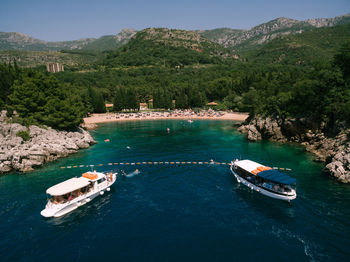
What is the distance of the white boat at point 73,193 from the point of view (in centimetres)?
3147

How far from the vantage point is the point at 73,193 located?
33.6 m

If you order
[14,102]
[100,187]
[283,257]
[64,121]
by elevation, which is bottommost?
[283,257]

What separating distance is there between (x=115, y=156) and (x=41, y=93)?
109ft

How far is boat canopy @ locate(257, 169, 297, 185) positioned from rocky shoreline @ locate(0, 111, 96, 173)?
45.9m

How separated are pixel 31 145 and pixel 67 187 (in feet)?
89.6

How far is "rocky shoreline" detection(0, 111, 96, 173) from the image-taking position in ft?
156

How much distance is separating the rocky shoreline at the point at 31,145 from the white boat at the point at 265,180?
42.2 meters

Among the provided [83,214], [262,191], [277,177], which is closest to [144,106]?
[83,214]

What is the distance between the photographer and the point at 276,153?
57.1m

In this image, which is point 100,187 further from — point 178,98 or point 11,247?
point 178,98

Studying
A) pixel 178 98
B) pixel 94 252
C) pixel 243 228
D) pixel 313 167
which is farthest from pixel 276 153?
pixel 178 98

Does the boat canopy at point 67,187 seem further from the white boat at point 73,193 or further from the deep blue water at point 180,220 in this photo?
the deep blue water at point 180,220

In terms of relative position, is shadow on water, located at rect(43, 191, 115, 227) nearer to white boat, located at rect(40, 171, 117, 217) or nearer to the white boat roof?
white boat, located at rect(40, 171, 117, 217)

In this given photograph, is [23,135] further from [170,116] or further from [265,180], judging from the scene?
[170,116]
